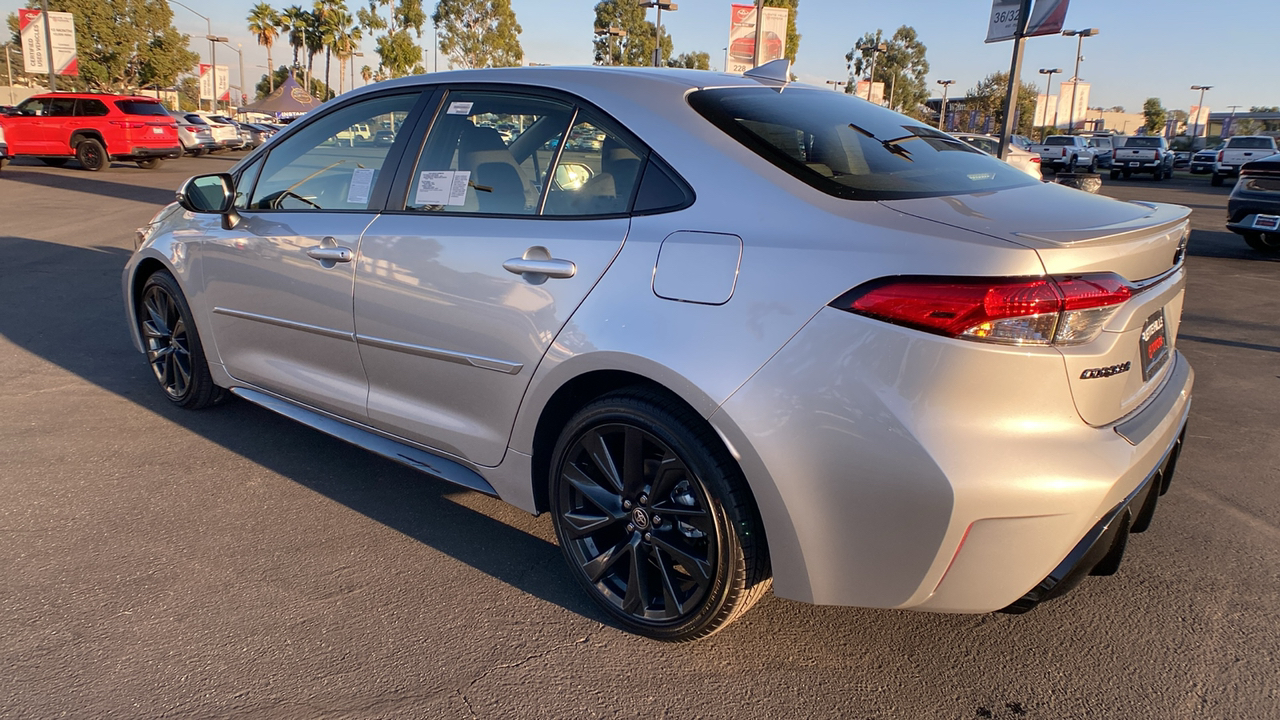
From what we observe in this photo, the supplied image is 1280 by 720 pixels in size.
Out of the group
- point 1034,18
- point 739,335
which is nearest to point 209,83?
point 1034,18

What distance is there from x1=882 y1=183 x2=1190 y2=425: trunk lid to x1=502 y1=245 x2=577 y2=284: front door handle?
946 mm

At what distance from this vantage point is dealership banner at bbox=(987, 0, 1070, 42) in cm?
1491

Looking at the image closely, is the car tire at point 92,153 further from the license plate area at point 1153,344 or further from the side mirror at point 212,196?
the license plate area at point 1153,344

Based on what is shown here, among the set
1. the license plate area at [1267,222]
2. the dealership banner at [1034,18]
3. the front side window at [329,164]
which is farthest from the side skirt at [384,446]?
the dealership banner at [1034,18]

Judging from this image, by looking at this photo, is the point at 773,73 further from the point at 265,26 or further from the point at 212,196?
the point at 265,26

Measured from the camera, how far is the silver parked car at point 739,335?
2.07 metres

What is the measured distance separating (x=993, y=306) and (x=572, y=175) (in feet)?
4.48

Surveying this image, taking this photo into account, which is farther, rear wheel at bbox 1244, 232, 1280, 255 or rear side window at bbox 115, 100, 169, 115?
rear side window at bbox 115, 100, 169, 115

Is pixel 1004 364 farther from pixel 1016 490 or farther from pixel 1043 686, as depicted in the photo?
pixel 1043 686

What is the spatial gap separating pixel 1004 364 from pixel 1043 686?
105 cm

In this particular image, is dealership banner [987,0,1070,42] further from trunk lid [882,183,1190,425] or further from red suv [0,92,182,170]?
red suv [0,92,182,170]

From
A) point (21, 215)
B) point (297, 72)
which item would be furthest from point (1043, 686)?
point (297, 72)

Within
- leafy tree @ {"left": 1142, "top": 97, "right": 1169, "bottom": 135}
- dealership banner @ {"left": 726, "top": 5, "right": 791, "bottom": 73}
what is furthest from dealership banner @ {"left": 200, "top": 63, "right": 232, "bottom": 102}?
leafy tree @ {"left": 1142, "top": 97, "right": 1169, "bottom": 135}

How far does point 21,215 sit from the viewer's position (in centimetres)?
1273
